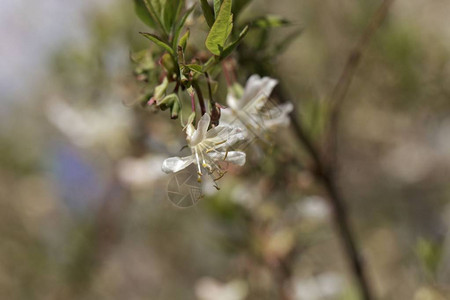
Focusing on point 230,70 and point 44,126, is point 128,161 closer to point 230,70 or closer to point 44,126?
point 230,70

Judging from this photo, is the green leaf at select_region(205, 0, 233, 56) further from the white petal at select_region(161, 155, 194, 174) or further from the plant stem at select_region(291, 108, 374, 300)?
the plant stem at select_region(291, 108, 374, 300)

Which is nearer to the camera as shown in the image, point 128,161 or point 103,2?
point 128,161

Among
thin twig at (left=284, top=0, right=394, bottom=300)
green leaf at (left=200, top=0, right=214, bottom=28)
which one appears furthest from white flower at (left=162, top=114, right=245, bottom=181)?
thin twig at (left=284, top=0, right=394, bottom=300)

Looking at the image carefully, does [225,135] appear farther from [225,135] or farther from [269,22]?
[269,22]

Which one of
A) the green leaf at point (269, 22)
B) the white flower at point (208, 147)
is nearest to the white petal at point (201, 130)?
the white flower at point (208, 147)

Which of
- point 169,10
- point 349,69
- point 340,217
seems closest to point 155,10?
point 169,10

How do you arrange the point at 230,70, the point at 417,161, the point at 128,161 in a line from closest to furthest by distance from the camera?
the point at 230,70
the point at 128,161
the point at 417,161

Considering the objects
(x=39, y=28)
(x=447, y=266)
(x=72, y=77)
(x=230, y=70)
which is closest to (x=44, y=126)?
(x=39, y=28)
